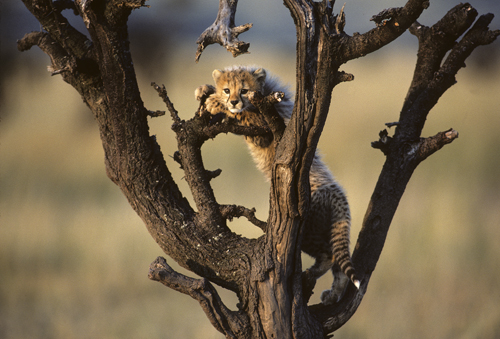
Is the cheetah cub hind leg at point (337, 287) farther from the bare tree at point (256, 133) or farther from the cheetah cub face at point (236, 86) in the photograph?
the cheetah cub face at point (236, 86)

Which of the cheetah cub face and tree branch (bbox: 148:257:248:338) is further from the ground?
the cheetah cub face

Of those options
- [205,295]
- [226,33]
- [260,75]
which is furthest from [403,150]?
[205,295]

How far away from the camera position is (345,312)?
216cm

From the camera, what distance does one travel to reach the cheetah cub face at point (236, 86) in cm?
240

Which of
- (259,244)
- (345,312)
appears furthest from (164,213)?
(345,312)

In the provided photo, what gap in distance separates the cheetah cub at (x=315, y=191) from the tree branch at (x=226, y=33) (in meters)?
0.45

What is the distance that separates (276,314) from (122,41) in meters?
1.33

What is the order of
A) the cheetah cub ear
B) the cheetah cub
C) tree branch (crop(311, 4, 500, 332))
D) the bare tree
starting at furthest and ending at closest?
the cheetah cub ear < the cheetah cub < tree branch (crop(311, 4, 500, 332)) < the bare tree

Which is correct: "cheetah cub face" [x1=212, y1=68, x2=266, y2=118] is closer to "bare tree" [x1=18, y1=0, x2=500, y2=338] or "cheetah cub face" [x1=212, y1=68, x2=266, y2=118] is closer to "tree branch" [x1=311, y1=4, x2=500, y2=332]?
"bare tree" [x1=18, y1=0, x2=500, y2=338]

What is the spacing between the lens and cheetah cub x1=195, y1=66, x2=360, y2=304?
2.33m

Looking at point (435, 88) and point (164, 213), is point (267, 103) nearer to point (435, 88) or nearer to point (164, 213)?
point (164, 213)

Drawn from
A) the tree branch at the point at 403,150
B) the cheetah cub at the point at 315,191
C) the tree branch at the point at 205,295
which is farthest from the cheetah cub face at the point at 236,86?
the tree branch at the point at 205,295

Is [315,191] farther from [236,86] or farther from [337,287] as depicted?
[236,86]

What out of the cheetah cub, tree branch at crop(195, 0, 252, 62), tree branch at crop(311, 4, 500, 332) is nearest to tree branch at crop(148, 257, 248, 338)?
tree branch at crop(311, 4, 500, 332)
